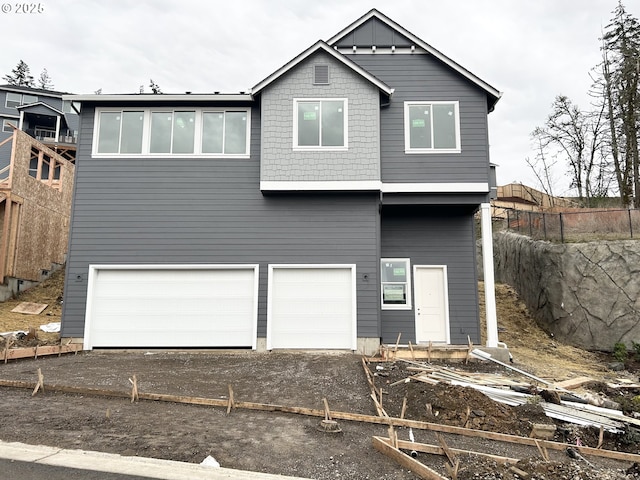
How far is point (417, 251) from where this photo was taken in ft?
38.4

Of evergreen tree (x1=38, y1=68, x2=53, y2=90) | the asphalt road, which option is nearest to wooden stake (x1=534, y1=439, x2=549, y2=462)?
the asphalt road

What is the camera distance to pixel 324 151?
10.6 meters

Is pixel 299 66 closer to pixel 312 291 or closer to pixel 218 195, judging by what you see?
pixel 218 195

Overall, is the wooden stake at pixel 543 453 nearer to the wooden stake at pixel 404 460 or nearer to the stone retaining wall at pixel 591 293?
the wooden stake at pixel 404 460

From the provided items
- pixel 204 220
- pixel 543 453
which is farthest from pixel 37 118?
pixel 543 453

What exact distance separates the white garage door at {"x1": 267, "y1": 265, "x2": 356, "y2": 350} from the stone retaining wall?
789cm

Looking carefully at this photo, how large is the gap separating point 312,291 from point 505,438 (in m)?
6.10

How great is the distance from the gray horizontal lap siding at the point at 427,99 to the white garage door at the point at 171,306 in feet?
16.1

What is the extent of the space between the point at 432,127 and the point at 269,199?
16.1ft

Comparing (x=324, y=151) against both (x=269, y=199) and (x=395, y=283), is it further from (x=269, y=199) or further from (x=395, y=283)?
(x=395, y=283)

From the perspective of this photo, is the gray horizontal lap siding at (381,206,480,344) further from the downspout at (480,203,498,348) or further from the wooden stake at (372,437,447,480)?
the wooden stake at (372,437,447,480)

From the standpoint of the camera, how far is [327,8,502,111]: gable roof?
10906mm

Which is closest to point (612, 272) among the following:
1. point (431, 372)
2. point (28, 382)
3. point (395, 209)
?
point (395, 209)

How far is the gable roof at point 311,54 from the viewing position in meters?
10.5
